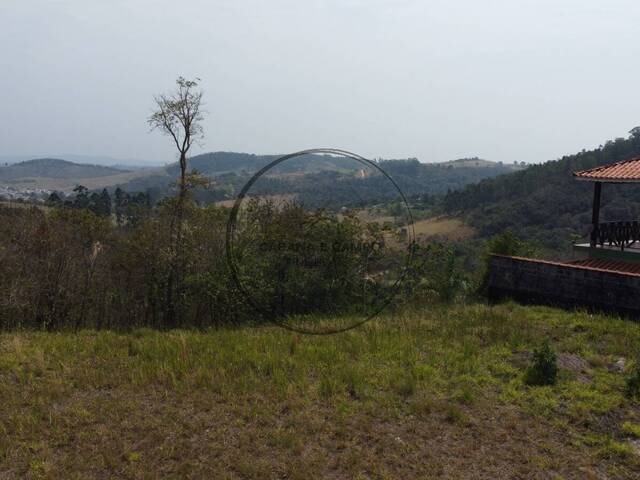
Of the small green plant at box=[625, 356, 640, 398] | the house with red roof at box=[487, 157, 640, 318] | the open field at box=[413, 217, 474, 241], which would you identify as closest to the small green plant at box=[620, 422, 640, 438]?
the small green plant at box=[625, 356, 640, 398]

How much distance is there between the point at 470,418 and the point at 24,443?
5.13 m

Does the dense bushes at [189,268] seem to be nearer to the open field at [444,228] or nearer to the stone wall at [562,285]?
the stone wall at [562,285]

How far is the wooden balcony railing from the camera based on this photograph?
1333 centimetres

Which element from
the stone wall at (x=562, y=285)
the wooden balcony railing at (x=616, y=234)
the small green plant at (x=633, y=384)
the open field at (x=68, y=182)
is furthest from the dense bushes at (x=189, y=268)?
the open field at (x=68, y=182)

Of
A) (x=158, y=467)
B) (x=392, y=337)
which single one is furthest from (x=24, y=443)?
(x=392, y=337)

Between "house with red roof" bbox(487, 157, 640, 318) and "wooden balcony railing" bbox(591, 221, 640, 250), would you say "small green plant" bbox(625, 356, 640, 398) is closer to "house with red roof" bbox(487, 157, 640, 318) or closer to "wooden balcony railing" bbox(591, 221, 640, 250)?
"house with red roof" bbox(487, 157, 640, 318)

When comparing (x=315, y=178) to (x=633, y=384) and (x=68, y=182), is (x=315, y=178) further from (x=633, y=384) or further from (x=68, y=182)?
(x=68, y=182)

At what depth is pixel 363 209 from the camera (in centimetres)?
1395

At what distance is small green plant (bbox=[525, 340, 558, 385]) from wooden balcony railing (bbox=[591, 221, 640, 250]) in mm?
8032

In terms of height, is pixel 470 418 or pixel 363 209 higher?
pixel 363 209

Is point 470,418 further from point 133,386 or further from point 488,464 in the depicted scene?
point 133,386

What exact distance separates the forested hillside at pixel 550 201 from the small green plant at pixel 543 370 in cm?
3105

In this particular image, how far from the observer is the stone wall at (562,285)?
968cm

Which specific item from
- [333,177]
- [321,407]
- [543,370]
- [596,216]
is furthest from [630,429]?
[333,177]
